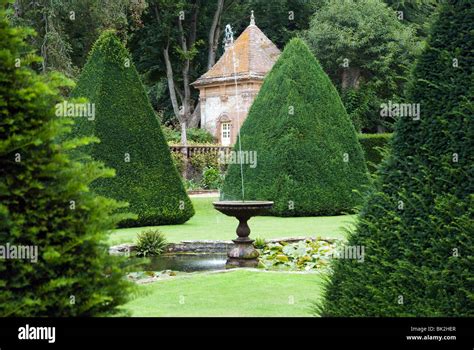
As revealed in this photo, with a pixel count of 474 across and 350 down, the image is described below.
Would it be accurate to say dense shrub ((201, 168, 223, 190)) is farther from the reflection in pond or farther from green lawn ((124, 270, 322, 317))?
green lawn ((124, 270, 322, 317))

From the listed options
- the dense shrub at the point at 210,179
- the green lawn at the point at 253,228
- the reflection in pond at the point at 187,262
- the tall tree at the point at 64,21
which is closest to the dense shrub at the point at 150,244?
the reflection in pond at the point at 187,262

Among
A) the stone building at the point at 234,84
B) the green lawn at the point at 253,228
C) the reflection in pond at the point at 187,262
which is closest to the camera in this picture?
the reflection in pond at the point at 187,262

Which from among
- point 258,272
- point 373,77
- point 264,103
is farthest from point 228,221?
point 373,77

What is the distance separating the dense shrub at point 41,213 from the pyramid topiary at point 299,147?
1472cm

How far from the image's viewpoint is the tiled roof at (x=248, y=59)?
37.2 m

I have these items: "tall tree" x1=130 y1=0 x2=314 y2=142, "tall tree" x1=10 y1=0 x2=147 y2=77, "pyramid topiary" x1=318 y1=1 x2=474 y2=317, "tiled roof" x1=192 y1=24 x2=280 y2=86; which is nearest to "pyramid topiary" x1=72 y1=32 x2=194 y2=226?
"tall tree" x1=10 y1=0 x2=147 y2=77

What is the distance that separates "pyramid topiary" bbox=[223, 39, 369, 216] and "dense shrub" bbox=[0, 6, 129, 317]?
48.3 feet

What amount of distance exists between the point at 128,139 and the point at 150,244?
13.4 ft

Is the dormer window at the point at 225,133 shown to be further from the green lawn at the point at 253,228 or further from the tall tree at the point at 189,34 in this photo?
the green lawn at the point at 253,228

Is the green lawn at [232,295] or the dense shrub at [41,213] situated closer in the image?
the dense shrub at [41,213]

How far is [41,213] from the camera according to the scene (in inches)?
150

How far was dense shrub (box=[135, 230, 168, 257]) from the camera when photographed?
1284 cm

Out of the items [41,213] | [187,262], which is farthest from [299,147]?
[41,213]
